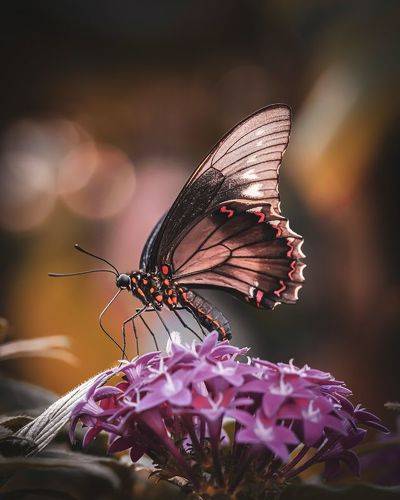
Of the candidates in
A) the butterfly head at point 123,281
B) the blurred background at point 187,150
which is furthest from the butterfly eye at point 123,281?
the blurred background at point 187,150

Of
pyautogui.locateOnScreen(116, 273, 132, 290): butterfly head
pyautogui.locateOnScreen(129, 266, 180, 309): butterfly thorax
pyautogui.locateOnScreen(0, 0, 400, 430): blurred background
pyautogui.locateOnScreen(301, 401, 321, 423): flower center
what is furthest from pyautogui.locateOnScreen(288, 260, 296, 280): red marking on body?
pyautogui.locateOnScreen(0, 0, 400, 430): blurred background

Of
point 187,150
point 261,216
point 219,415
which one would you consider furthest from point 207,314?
point 187,150

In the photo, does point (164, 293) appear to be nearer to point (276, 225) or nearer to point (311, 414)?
point (276, 225)

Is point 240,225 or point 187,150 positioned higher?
point 187,150

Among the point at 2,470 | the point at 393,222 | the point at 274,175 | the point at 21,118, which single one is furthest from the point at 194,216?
the point at 21,118

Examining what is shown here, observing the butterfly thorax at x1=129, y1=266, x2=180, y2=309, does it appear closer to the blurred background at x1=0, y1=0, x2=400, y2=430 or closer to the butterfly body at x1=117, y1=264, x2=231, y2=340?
the butterfly body at x1=117, y1=264, x2=231, y2=340

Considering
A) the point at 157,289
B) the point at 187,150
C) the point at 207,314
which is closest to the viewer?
the point at 207,314

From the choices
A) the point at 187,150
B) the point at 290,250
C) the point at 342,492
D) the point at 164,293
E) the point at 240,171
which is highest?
the point at 187,150
